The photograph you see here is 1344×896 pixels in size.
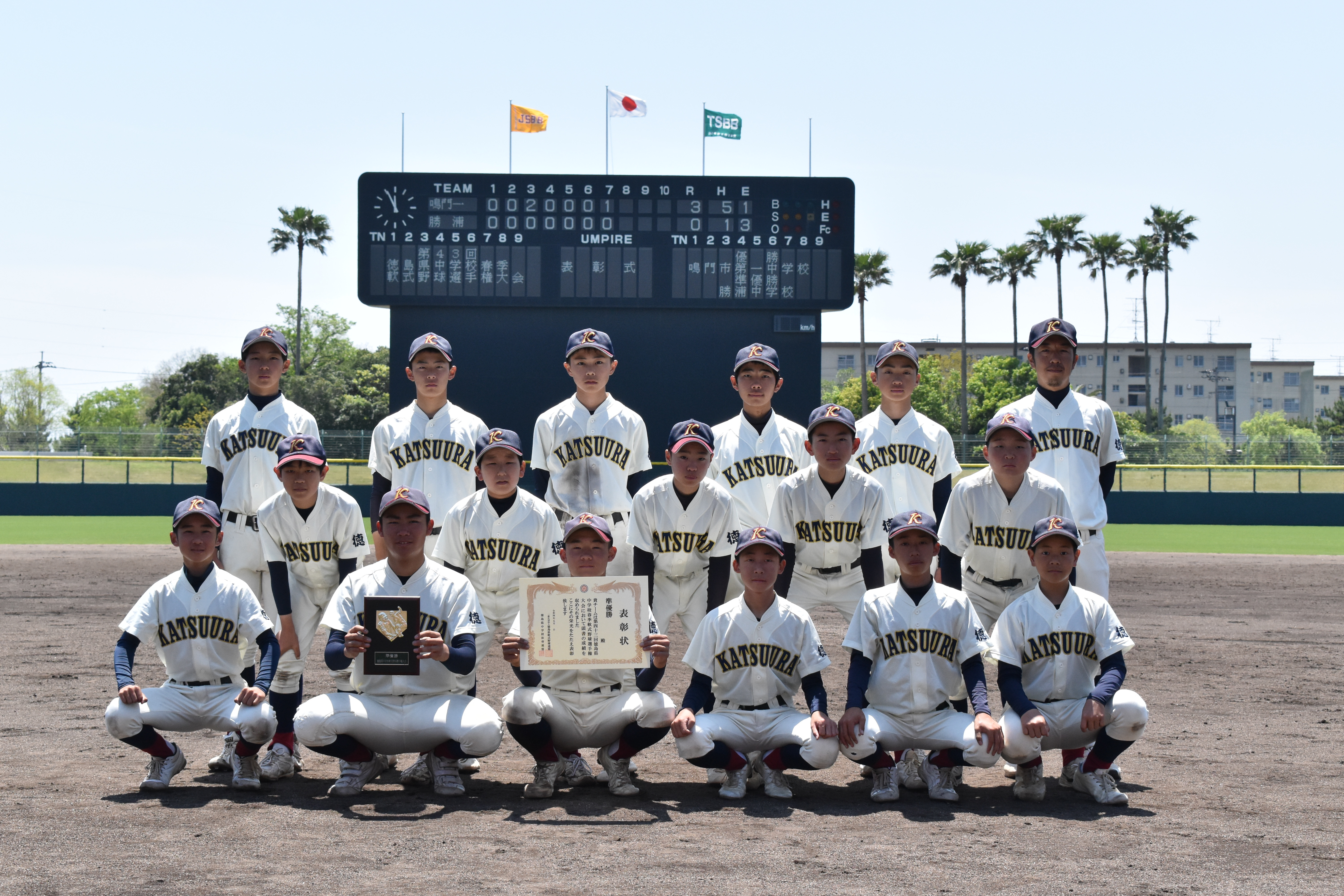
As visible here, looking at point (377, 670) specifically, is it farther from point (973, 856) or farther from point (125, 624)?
point (973, 856)

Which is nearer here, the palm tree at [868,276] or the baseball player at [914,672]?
the baseball player at [914,672]

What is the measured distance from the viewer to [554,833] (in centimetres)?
379

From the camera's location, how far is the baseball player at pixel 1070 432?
17.5 feet

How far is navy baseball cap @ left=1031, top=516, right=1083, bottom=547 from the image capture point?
14.6 ft

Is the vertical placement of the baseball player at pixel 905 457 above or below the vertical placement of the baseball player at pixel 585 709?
above

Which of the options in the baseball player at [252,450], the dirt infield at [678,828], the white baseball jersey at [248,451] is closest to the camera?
the dirt infield at [678,828]

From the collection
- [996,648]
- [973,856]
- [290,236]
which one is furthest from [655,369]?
[290,236]

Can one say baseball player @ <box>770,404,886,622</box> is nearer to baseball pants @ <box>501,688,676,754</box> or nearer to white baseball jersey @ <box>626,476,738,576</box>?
white baseball jersey @ <box>626,476,738,576</box>

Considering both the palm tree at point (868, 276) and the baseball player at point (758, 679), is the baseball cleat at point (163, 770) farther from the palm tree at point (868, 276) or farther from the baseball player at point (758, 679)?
the palm tree at point (868, 276)

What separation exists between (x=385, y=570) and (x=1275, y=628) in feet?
26.6

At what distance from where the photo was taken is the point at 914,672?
4.45m

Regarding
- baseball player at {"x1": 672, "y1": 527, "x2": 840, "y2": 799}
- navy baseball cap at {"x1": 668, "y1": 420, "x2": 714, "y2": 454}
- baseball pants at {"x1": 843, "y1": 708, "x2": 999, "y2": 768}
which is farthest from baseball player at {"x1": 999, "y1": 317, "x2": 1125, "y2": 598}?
baseball player at {"x1": 672, "y1": 527, "x2": 840, "y2": 799}

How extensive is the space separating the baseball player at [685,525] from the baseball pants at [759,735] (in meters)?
0.74

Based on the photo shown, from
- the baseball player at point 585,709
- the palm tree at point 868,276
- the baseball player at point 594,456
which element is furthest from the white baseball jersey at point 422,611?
the palm tree at point 868,276
